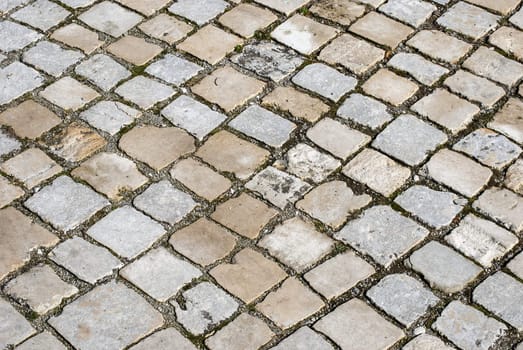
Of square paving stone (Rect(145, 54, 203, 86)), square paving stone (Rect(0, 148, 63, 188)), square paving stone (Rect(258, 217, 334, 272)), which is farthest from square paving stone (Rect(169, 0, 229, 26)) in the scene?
square paving stone (Rect(258, 217, 334, 272))

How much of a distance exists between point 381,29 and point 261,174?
1.23m

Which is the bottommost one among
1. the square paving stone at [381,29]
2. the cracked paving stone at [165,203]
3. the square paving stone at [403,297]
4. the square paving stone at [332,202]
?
the cracked paving stone at [165,203]

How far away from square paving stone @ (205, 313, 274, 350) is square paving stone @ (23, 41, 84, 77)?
72.7 inches

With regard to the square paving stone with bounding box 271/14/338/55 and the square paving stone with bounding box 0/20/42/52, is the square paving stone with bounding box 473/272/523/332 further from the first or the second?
the square paving stone with bounding box 0/20/42/52

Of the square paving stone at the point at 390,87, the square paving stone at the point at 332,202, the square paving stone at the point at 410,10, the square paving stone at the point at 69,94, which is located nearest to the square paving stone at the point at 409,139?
the square paving stone at the point at 390,87

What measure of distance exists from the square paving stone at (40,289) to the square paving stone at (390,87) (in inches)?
69.0

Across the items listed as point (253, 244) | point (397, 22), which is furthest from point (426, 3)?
point (253, 244)

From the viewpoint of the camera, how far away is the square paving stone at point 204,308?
340cm

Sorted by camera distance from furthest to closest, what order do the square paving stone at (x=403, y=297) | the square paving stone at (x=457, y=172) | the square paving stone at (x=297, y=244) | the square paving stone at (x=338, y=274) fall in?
the square paving stone at (x=457, y=172)
the square paving stone at (x=297, y=244)
the square paving stone at (x=338, y=274)
the square paving stone at (x=403, y=297)

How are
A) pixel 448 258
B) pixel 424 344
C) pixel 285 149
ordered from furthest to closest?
pixel 285 149
pixel 448 258
pixel 424 344

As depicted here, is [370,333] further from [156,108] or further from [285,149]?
[156,108]

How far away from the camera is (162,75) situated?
4512mm

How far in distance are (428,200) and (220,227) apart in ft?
2.97

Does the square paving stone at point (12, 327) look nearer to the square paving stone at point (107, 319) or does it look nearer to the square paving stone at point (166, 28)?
the square paving stone at point (107, 319)
